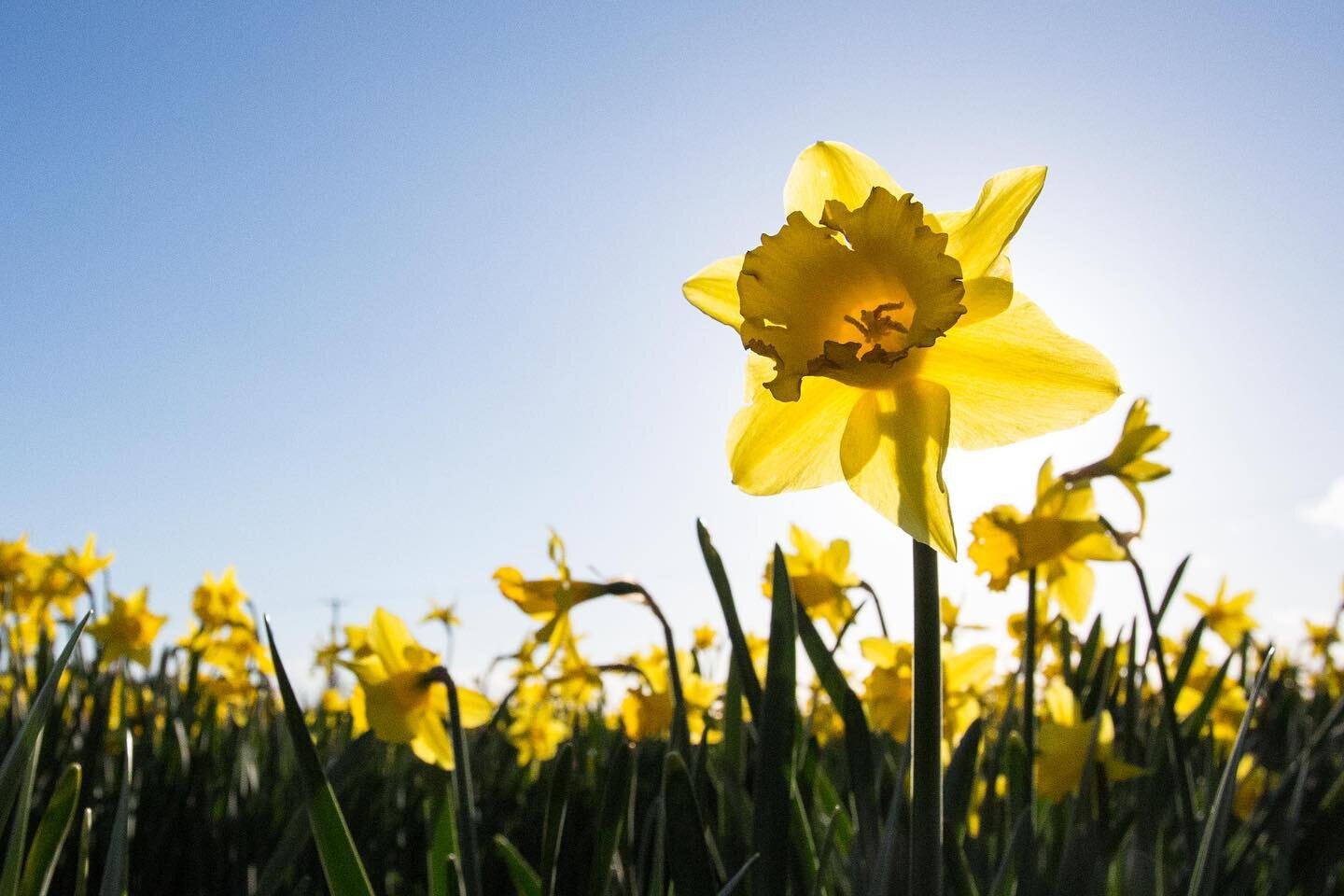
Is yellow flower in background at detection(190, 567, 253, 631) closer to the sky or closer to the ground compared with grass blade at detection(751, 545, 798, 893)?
closer to the sky

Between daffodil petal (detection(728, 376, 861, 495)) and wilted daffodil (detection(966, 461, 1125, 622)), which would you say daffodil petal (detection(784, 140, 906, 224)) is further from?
wilted daffodil (detection(966, 461, 1125, 622))

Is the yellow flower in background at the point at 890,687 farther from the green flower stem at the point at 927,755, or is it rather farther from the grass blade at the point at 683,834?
the green flower stem at the point at 927,755

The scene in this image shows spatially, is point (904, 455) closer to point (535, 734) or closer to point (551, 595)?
point (551, 595)

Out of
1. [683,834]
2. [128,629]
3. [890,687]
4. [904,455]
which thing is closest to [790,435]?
[904,455]

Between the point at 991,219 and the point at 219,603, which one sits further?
the point at 219,603

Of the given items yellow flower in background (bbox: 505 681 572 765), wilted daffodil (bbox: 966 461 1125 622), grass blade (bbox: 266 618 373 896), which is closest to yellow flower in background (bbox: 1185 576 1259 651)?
wilted daffodil (bbox: 966 461 1125 622)

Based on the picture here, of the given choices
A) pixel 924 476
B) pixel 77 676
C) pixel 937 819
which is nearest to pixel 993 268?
pixel 924 476

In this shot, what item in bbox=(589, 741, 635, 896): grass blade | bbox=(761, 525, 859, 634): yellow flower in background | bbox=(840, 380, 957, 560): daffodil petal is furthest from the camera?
bbox=(761, 525, 859, 634): yellow flower in background
